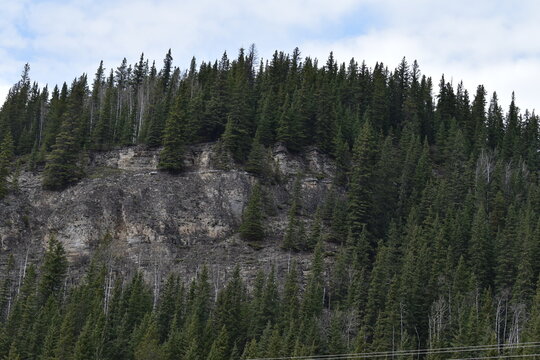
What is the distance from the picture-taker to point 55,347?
230ft

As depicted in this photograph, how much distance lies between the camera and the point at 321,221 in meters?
Answer: 102

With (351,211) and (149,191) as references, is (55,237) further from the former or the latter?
(351,211)

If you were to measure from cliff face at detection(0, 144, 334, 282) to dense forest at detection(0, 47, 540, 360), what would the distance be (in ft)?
7.95

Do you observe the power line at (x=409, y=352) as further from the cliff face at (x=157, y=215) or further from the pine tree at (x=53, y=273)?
the pine tree at (x=53, y=273)

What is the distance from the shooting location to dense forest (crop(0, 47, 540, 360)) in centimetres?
7250

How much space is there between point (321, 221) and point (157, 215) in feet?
→ 83.5

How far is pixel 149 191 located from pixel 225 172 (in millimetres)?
12958

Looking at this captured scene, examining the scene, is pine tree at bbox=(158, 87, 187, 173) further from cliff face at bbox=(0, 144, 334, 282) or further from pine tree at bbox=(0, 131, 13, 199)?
pine tree at bbox=(0, 131, 13, 199)

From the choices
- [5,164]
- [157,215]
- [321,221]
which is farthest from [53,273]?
[321,221]

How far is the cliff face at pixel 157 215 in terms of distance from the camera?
96.9 metres

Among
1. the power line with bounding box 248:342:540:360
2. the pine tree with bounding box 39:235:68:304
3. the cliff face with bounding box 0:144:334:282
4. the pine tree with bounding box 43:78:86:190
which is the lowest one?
the power line with bounding box 248:342:540:360

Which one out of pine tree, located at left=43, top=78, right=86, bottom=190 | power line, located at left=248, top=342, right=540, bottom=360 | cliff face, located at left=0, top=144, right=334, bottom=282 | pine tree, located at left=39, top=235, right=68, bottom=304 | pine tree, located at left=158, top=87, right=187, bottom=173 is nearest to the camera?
power line, located at left=248, top=342, right=540, bottom=360

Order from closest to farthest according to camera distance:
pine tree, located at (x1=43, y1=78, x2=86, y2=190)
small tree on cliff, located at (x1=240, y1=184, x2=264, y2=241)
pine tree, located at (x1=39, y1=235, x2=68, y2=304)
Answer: pine tree, located at (x1=39, y1=235, x2=68, y2=304) < small tree on cliff, located at (x1=240, y1=184, x2=264, y2=241) < pine tree, located at (x1=43, y1=78, x2=86, y2=190)

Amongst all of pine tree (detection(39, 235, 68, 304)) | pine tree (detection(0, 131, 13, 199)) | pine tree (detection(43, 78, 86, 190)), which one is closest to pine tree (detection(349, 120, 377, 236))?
pine tree (detection(39, 235, 68, 304))
